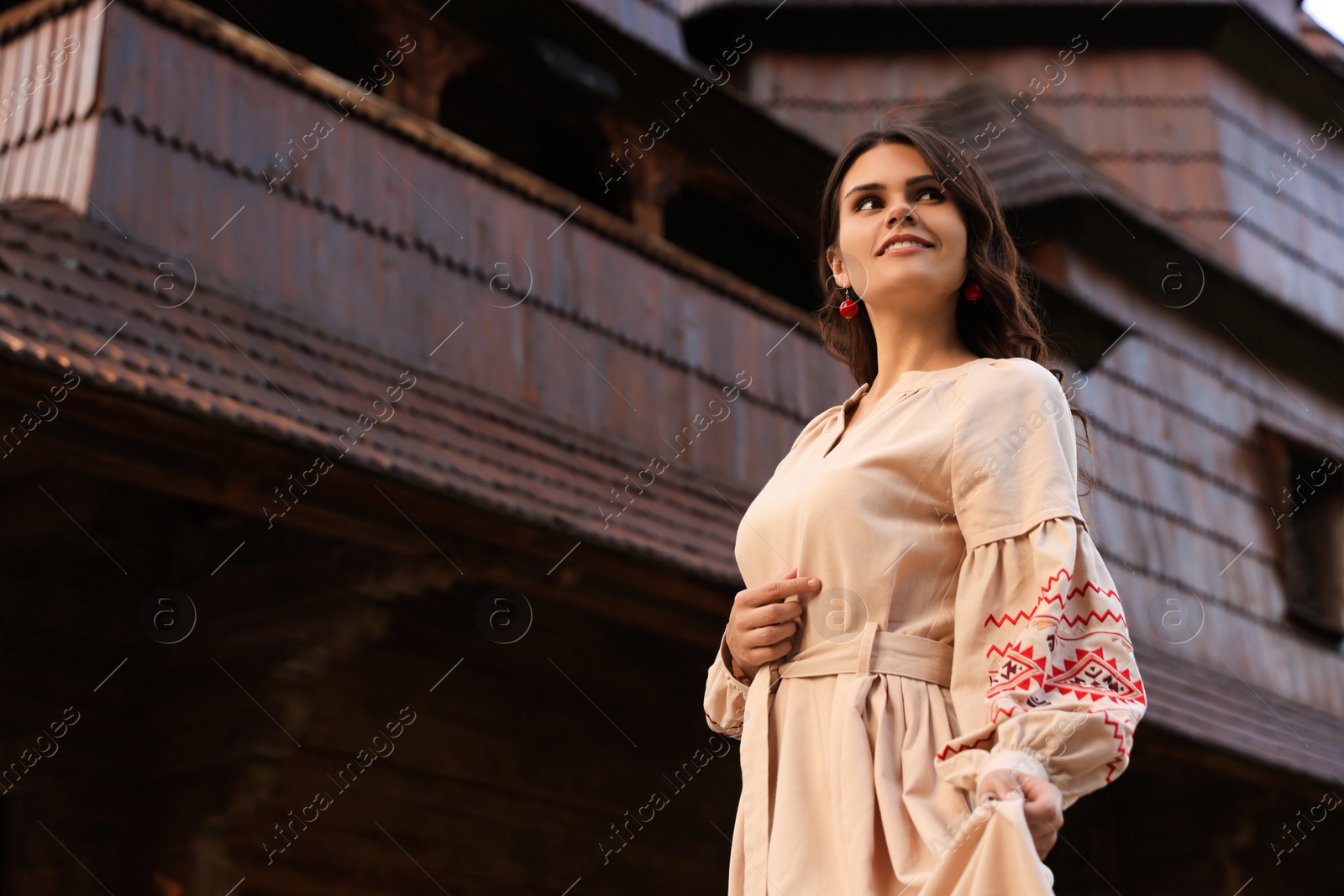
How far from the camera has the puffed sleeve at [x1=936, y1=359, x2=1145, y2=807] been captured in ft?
6.29

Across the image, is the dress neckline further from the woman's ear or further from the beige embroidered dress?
the woman's ear

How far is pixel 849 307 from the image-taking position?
2590 mm

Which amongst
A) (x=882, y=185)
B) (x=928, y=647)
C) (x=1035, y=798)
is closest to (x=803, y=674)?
(x=928, y=647)

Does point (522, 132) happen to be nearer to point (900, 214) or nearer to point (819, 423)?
point (819, 423)

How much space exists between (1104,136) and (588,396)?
7.98m

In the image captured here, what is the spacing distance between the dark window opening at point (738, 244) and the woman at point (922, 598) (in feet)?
27.9

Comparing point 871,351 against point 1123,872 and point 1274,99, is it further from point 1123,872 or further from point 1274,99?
point 1274,99

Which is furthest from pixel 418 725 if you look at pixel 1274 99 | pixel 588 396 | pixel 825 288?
pixel 1274 99

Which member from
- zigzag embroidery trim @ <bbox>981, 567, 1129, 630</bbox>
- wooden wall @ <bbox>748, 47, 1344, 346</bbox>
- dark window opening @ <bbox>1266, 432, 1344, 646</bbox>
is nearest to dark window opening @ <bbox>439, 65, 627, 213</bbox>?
wooden wall @ <bbox>748, 47, 1344, 346</bbox>

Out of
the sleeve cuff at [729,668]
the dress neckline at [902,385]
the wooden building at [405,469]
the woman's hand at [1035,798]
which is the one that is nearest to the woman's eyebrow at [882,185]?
the dress neckline at [902,385]

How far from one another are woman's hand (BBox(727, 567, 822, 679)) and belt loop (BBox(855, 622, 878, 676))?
11 cm

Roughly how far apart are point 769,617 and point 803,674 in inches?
3.8

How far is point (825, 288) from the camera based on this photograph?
2713 mm

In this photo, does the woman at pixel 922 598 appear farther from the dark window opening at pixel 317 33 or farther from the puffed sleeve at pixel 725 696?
the dark window opening at pixel 317 33
